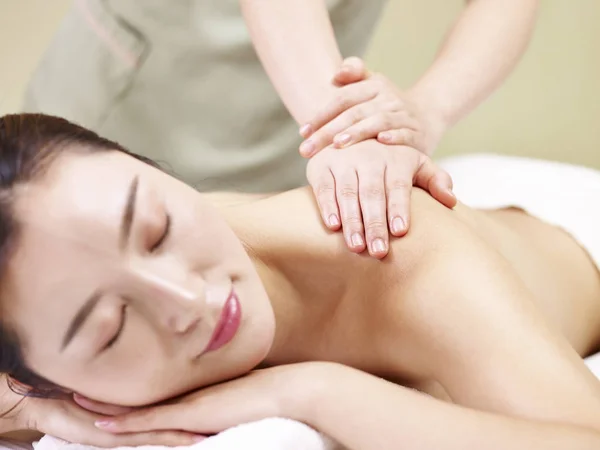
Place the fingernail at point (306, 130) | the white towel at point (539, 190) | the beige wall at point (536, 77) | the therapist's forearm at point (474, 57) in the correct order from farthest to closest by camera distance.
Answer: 1. the beige wall at point (536, 77)
2. the white towel at point (539, 190)
3. the therapist's forearm at point (474, 57)
4. the fingernail at point (306, 130)

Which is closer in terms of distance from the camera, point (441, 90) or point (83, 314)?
point (83, 314)

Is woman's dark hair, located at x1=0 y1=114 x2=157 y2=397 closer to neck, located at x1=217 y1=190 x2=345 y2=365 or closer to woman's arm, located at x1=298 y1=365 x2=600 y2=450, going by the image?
neck, located at x1=217 y1=190 x2=345 y2=365

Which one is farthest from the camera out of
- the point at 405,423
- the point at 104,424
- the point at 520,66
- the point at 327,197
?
the point at 520,66

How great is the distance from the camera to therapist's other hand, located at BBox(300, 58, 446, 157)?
0.92 meters

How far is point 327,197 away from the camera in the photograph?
0.88 meters

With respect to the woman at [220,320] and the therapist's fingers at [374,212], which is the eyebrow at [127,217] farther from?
the therapist's fingers at [374,212]

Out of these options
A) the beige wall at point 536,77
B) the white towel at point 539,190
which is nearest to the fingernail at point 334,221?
the white towel at point 539,190

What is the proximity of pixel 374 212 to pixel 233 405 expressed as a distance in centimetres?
30

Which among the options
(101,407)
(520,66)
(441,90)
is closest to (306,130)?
(441,90)

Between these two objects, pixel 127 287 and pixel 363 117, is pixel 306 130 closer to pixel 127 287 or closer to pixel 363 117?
pixel 363 117

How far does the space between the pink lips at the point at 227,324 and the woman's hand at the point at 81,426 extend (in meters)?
0.11

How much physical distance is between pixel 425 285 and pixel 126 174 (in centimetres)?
39

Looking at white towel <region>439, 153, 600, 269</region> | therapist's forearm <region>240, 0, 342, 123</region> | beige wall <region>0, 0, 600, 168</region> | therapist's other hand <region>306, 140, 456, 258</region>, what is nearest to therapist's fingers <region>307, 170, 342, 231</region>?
therapist's other hand <region>306, 140, 456, 258</region>

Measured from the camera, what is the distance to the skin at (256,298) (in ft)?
2.26
